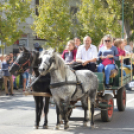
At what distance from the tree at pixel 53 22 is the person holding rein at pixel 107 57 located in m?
16.5

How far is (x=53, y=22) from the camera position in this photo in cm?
2714

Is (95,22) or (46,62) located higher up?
(95,22)

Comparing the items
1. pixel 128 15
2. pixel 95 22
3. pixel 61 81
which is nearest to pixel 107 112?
pixel 61 81

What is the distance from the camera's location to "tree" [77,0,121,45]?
28.1 metres

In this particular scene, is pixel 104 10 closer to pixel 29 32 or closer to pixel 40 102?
pixel 29 32

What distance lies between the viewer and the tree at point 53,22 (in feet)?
87.9

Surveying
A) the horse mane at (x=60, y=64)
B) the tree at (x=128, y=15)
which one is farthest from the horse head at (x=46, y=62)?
the tree at (x=128, y=15)

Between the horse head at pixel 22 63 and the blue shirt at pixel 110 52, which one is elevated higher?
the blue shirt at pixel 110 52

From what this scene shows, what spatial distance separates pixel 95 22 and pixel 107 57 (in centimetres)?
1920

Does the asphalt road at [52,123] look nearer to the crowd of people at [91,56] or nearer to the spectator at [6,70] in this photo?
the crowd of people at [91,56]

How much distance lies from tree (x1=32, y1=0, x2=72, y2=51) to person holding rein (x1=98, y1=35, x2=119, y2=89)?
1652 centimetres

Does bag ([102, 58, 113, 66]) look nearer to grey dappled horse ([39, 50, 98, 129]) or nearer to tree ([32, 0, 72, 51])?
grey dappled horse ([39, 50, 98, 129])

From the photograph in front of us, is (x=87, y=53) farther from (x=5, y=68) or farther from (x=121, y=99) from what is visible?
(x=5, y=68)

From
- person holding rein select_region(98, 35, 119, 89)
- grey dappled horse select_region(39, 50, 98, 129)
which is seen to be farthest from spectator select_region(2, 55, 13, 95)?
grey dappled horse select_region(39, 50, 98, 129)
